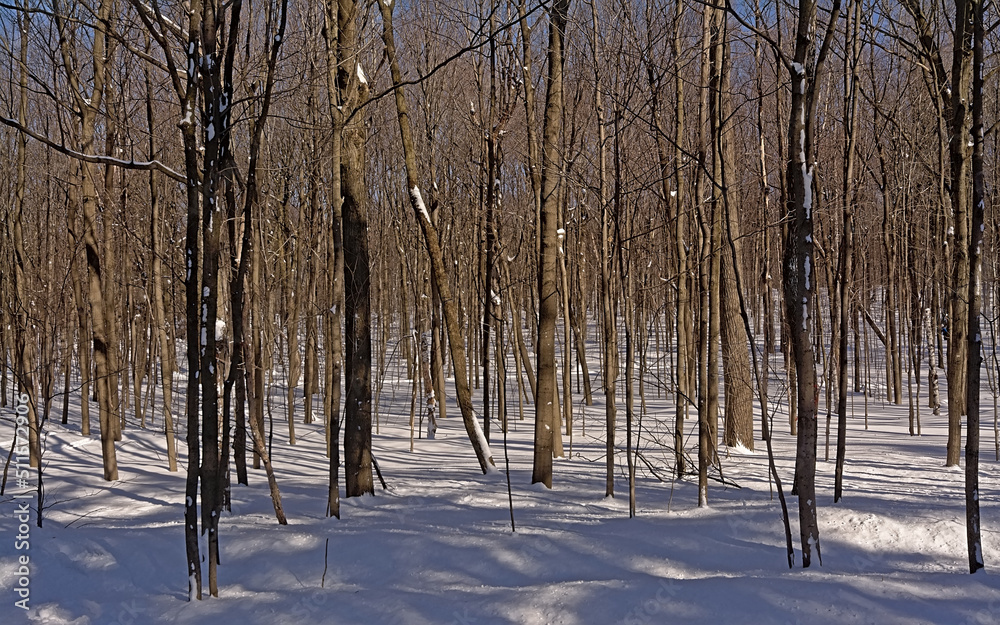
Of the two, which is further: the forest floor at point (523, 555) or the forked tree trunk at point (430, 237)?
the forked tree trunk at point (430, 237)

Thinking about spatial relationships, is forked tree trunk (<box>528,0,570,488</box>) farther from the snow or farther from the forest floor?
the snow

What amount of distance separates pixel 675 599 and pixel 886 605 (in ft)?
3.57

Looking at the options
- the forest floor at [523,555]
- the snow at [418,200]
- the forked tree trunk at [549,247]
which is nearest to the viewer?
the forest floor at [523,555]

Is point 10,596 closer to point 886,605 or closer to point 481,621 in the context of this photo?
point 481,621

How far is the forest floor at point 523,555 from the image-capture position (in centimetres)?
399

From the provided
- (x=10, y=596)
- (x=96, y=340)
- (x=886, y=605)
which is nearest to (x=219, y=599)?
(x=10, y=596)

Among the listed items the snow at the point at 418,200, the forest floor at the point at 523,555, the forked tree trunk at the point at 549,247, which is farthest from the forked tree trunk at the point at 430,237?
the forked tree trunk at the point at 549,247

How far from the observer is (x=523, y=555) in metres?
5.39

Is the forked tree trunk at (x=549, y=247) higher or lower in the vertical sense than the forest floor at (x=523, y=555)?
higher

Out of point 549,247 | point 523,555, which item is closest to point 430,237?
point 549,247

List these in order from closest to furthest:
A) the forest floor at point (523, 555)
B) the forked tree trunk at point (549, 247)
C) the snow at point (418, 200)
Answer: the forest floor at point (523, 555) → the forked tree trunk at point (549, 247) → the snow at point (418, 200)

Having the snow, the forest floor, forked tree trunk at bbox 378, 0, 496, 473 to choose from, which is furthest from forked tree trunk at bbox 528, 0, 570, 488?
the snow

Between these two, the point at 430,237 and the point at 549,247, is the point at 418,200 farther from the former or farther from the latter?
the point at 549,247

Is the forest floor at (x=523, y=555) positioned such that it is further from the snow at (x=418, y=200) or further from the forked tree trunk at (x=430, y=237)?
the snow at (x=418, y=200)
